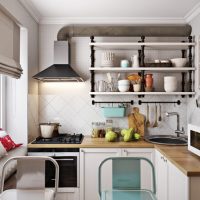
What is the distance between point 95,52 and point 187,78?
1.31 meters

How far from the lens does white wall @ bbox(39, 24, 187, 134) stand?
3.30m

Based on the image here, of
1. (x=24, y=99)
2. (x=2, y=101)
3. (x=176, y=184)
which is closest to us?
(x=176, y=184)

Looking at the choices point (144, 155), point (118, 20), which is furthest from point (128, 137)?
point (118, 20)

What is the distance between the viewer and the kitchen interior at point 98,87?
8.96 ft

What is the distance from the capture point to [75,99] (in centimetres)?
332

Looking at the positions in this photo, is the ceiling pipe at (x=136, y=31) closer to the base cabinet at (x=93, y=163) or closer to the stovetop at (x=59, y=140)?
the stovetop at (x=59, y=140)

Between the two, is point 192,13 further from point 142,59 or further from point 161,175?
point 161,175

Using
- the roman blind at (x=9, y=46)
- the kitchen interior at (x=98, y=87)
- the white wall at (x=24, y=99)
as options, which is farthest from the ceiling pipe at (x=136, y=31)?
the roman blind at (x=9, y=46)

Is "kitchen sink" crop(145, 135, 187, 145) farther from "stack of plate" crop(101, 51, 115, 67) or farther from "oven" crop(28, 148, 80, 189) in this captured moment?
"stack of plate" crop(101, 51, 115, 67)

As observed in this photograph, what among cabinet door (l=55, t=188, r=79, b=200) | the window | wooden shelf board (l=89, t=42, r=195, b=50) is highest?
wooden shelf board (l=89, t=42, r=195, b=50)

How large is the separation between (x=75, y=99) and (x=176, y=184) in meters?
1.81

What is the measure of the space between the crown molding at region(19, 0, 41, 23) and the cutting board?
1795 mm

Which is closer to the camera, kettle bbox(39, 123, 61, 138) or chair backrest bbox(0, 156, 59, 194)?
chair backrest bbox(0, 156, 59, 194)

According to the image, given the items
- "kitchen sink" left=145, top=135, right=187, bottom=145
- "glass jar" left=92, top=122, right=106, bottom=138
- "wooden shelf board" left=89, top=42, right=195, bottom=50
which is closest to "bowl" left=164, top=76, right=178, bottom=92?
"wooden shelf board" left=89, top=42, right=195, bottom=50
